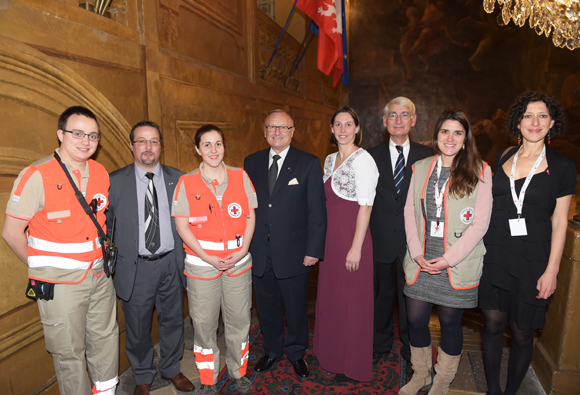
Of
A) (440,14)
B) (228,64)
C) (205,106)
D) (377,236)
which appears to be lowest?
(377,236)

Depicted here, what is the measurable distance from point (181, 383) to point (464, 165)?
8.10 feet

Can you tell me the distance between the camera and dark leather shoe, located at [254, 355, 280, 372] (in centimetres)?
276

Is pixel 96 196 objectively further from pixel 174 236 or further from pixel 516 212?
pixel 516 212

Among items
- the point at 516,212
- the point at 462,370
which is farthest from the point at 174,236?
the point at 462,370

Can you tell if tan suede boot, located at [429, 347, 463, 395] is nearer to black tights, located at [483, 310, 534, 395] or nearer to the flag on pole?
black tights, located at [483, 310, 534, 395]

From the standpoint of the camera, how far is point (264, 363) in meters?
2.78

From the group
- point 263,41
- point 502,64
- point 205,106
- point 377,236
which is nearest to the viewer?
point 377,236

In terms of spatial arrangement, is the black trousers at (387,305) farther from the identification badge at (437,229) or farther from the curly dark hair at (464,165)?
the curly dark hair at (464,165)

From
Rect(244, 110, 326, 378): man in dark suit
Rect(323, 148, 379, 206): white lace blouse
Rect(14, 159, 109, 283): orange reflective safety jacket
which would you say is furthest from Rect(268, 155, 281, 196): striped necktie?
Rect(14, 159, 109, 283): orange reflective safety jacket

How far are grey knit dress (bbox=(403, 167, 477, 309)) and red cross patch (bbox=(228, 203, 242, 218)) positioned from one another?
120 centimetres

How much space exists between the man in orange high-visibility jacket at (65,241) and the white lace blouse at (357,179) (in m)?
1.54

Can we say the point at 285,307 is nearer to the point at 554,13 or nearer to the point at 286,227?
the point at 286,227

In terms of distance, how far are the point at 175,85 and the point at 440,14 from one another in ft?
30.4

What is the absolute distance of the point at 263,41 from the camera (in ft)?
17.9
